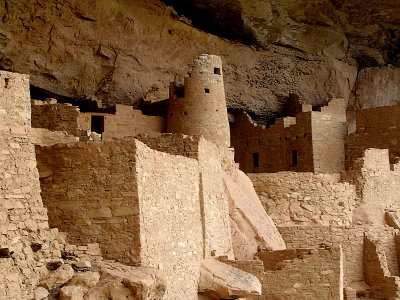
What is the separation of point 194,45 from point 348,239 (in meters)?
9.21

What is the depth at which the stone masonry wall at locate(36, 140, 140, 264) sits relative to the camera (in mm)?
9523

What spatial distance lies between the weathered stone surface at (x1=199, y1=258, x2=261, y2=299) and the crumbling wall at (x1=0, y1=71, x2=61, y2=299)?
352cm

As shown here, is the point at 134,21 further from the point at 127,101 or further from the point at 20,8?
the point at 20,8

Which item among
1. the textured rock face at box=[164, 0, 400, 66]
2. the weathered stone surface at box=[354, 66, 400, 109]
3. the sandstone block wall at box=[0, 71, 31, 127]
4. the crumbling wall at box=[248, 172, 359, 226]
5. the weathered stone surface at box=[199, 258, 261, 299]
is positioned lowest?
the weathered stone surface at box=[199, 258, 261, 299]

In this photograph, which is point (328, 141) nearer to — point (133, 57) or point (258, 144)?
point (258, 144)

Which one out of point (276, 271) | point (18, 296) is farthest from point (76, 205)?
point (276, 271)

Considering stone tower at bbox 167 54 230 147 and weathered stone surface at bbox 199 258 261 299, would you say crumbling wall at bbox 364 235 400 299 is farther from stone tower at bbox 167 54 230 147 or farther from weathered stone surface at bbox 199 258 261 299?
weathered stone surface at bbox 199 258 261 299

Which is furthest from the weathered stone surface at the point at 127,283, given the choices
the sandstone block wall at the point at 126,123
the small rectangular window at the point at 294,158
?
the small rectangular window at the point at 294,158

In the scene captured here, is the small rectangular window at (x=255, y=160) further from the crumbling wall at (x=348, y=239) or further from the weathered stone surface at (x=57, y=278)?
the weathered stone surface at (x=57, y=278)

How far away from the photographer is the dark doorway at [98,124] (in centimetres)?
1830

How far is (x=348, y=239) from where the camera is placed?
1789 cm

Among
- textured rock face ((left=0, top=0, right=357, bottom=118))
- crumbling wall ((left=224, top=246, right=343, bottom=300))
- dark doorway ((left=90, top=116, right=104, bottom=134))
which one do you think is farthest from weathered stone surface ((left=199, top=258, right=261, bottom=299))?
textured rock face ((left=0, top=0, right=357, bottom=118))

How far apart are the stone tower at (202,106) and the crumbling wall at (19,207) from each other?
9209 millimetres

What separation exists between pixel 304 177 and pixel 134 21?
7575 mm
